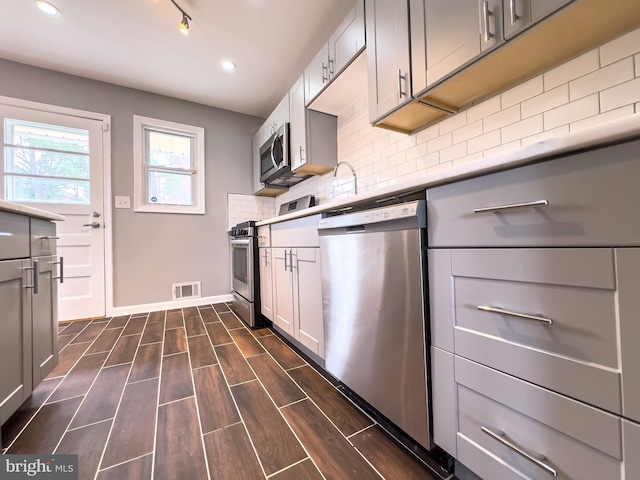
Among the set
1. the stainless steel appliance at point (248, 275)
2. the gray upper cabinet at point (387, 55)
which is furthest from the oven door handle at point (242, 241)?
the gray upper cabinet at point (387, 55)

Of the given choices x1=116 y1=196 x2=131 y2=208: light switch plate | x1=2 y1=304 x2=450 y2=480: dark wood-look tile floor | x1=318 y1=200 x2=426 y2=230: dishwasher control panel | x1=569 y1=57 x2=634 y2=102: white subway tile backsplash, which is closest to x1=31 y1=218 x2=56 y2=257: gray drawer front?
x1=2 y1=304 x2=450 y2=480: dark wood-look tile floor

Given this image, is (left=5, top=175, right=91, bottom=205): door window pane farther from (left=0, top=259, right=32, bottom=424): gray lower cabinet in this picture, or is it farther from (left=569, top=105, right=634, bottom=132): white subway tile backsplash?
(left=569, top=105, right=634, bottom=132): white subway tile backsplash

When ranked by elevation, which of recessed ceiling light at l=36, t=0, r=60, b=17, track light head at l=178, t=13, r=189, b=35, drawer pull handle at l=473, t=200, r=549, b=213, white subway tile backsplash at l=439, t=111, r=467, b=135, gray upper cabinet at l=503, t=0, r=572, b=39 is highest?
recessed ceiling light at l=36, t=0, r=60, b=17

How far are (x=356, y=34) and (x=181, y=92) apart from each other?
2.35m

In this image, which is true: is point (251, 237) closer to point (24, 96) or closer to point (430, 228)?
point (430, 228)

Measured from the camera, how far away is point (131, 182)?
2738 millimetres

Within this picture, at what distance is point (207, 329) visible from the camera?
2.17 metres

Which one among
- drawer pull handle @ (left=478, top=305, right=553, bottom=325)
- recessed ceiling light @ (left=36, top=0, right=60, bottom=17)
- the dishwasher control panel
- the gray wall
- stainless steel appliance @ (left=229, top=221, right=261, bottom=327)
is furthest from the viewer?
the gray wall

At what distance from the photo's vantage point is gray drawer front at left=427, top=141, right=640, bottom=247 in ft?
1.43

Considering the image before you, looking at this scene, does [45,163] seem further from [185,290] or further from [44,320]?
[44,320]

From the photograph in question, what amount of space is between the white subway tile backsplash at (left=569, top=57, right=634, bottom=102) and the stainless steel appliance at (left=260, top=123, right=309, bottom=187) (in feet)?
6.37

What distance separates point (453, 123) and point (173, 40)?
2.40m

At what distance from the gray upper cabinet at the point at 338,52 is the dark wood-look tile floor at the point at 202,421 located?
1.95m

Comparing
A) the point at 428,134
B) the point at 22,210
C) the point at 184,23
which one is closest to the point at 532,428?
the point at 428,134
